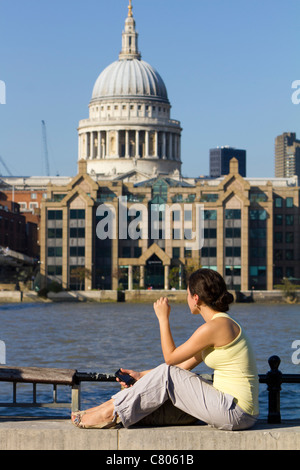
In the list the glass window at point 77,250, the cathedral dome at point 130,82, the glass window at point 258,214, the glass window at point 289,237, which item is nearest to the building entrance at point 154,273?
the glass window at point 77,250

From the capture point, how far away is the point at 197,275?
9.95 meters

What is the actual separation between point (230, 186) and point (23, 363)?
75.3 metres

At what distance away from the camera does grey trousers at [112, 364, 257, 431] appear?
9.84m

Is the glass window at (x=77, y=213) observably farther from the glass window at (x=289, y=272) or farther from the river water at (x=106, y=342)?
the river water at (x=106, y=342)

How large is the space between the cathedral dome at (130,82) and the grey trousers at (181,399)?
451ft

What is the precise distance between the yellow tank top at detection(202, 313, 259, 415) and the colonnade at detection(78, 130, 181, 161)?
427 ft

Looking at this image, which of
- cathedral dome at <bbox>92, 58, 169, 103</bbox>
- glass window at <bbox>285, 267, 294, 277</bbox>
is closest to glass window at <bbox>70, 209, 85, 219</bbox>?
glass window at <bbox>285, 267, 294, 277</bbox>

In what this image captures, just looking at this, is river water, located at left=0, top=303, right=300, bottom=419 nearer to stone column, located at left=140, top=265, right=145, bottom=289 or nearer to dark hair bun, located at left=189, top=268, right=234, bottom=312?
dark hair bun, located at left=189, top=268, right=234, bottom=312

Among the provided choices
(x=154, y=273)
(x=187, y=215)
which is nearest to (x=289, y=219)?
(x=187, y=215)

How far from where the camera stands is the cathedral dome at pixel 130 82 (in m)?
147

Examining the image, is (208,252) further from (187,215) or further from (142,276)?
(142,276)

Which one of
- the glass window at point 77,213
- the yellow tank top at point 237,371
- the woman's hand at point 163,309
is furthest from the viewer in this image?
the glass window at point 77,213

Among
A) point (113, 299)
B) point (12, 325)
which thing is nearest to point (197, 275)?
point (12, 325)
